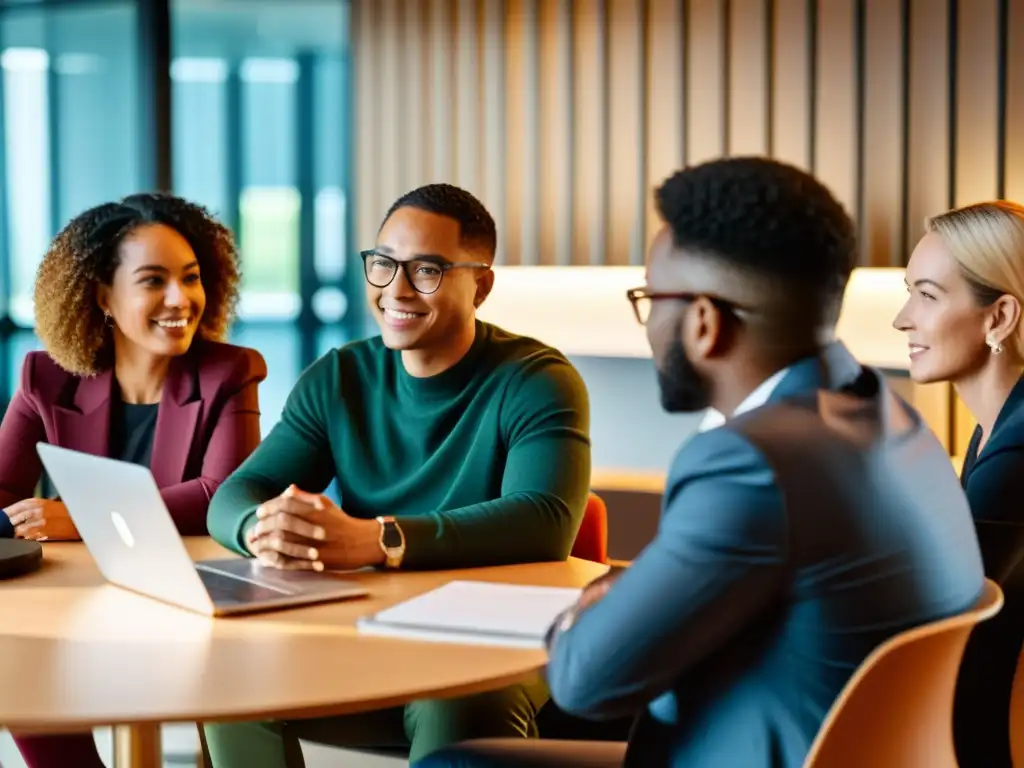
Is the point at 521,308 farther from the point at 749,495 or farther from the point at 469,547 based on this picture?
the point at 749,495

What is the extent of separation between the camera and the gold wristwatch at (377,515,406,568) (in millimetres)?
2045

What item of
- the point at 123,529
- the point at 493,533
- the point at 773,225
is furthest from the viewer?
the point at 493,533

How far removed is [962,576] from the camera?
1.40 meters

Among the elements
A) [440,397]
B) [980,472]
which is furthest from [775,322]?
[440,397]

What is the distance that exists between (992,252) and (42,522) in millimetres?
1685

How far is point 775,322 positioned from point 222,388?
1.62 metres

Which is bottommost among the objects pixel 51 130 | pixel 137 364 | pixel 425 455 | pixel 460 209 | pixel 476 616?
pixel 476 616

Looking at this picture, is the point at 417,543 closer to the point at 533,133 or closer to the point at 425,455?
the point at 425,455

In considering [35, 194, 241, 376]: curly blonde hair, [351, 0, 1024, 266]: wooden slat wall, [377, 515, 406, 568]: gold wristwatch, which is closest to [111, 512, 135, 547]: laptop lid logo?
[377, 515, 406, 568]: gold wristwatch

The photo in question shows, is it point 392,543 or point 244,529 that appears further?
point 244,529

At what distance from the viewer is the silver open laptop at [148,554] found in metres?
1.74

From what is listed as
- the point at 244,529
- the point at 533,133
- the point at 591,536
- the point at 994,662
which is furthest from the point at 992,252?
the point at 533,133

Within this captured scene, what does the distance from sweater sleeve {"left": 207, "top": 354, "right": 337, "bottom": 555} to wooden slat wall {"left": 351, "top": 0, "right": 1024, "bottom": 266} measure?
6.93ft

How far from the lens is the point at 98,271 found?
9.71 ft
